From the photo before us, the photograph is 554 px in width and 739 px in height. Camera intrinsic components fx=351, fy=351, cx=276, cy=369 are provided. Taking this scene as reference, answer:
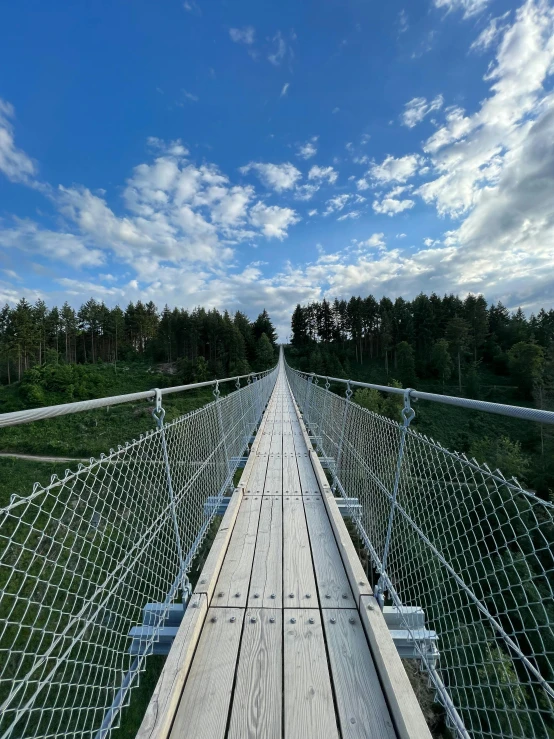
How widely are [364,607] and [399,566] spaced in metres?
0.66

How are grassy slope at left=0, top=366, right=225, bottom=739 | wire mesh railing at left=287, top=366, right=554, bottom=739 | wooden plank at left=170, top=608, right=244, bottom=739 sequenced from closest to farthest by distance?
wire mesh railing at left=287, top=366, right=554, bottom=739 → wooden plank at left=170, top=608, right=244, bottom=739 → grassy slope at left=0, top=366, right=225, bottom=739

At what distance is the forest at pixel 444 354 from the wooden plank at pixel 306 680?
24.7m

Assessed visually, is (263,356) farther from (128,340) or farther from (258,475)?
(258,475)

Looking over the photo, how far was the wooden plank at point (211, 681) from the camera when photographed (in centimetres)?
141

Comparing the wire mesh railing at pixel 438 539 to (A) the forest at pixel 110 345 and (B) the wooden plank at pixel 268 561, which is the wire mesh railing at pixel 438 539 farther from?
(A) the forest at pixel 110 345

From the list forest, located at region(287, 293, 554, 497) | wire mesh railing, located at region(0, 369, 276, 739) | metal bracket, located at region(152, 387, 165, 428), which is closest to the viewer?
wire mesh railing, located at region(0, 369, 276, 739)

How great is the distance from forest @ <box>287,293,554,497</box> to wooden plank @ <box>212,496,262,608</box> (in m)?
23.7

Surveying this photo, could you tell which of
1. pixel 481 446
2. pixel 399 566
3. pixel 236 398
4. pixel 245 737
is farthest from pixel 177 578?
pixel 481 446

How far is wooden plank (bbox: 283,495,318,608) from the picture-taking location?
6.79 ft

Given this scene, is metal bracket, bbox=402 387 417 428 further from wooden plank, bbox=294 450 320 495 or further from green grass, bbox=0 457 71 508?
green grass, bbox=0 457 71 508

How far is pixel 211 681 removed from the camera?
1.58 m

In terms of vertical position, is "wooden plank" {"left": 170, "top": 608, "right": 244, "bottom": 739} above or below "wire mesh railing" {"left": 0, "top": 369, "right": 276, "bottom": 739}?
below

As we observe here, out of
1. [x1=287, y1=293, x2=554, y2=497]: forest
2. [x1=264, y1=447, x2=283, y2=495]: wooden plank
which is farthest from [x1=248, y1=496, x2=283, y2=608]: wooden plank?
[x1=287, y1=293, x2=554, y2=497]: forest

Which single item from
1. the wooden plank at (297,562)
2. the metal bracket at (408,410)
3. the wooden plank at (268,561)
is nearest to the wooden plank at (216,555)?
the wooden plank at (268,561)
